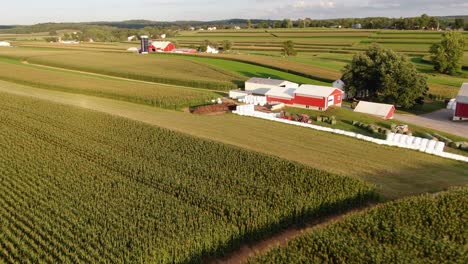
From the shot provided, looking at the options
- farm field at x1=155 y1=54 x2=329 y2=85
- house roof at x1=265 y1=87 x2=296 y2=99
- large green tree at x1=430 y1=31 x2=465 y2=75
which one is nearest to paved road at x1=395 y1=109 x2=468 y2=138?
house roof at x1=265 y1=87 x2=296 y2=99

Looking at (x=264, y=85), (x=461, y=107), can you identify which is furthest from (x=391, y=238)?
(x=264, y=85)

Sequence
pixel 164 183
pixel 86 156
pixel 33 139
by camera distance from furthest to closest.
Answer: pixel 33 139, pixel 86 156, pixel 164 183

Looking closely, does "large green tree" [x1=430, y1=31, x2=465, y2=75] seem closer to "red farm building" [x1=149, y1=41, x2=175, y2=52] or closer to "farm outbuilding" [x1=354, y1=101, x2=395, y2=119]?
"farm outbuilding" [x1=354, y1=101, x2=395, y2=119]

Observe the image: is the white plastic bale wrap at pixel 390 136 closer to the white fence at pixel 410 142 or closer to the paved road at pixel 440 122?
the white fence at pixel 410 142

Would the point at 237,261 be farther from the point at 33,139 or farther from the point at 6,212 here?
the point at 33,139

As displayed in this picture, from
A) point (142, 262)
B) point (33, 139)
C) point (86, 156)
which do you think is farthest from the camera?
point (33, 139)

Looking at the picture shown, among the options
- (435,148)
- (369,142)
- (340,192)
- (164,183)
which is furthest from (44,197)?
(435,148)
